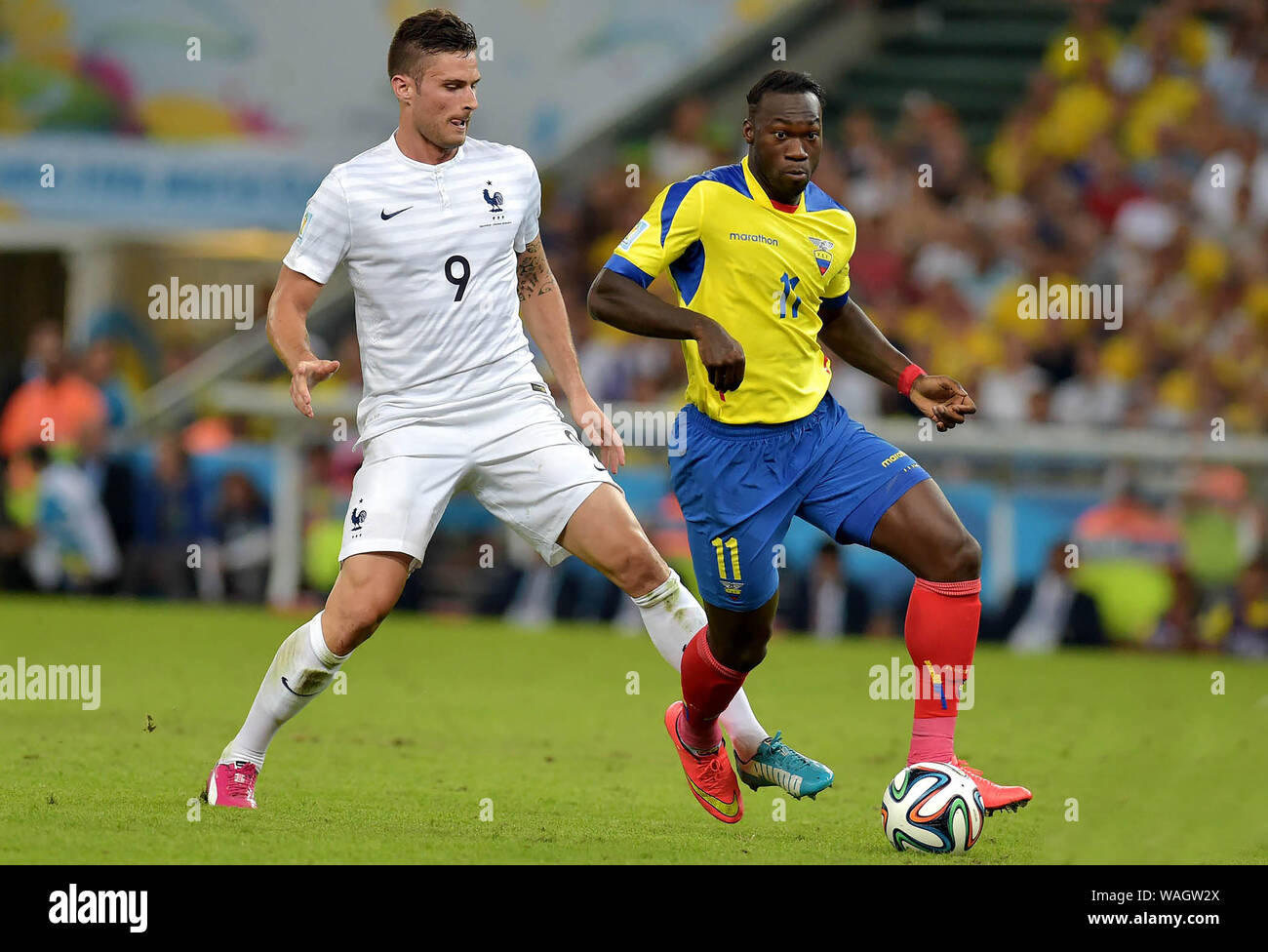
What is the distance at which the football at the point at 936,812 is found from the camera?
19.3 feet

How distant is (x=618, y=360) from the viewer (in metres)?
15.5

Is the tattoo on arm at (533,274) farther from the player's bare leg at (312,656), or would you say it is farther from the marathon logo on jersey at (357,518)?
the player's bare leg at (312,656)

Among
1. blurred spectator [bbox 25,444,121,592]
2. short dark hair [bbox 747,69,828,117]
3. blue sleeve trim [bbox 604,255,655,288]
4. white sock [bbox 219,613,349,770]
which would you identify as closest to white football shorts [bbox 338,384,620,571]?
white sock [bbox 219,613,349,770]

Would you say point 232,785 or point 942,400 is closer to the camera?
point 942,400

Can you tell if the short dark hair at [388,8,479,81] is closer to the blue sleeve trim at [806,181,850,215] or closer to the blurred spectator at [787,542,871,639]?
the blue sleeve trim at [806,181,850,215]

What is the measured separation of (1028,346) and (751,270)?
348 inches

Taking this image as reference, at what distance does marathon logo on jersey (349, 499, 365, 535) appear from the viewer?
6.46 m

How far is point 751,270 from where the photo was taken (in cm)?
635

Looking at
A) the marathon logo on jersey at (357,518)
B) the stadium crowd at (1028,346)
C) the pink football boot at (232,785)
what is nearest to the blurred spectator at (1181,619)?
the stadium crowd at (1028,346)

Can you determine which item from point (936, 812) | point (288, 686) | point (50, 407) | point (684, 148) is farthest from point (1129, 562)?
point (50, 407)

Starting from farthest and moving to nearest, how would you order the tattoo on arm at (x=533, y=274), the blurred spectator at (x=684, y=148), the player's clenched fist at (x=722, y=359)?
the blurred spectator at (x=684, y=148) → the tattoo on arm at (x=533, y=274) → the player's clenched fist at (x=722, y=359)

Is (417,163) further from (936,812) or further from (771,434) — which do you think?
(936,812)

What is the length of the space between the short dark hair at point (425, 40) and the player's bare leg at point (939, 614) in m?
2.15

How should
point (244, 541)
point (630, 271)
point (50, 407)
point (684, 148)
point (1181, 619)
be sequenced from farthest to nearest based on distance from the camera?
point (684, 148), point (50, 407), point (244, 541), point (1181, 619), point (630, 271)
